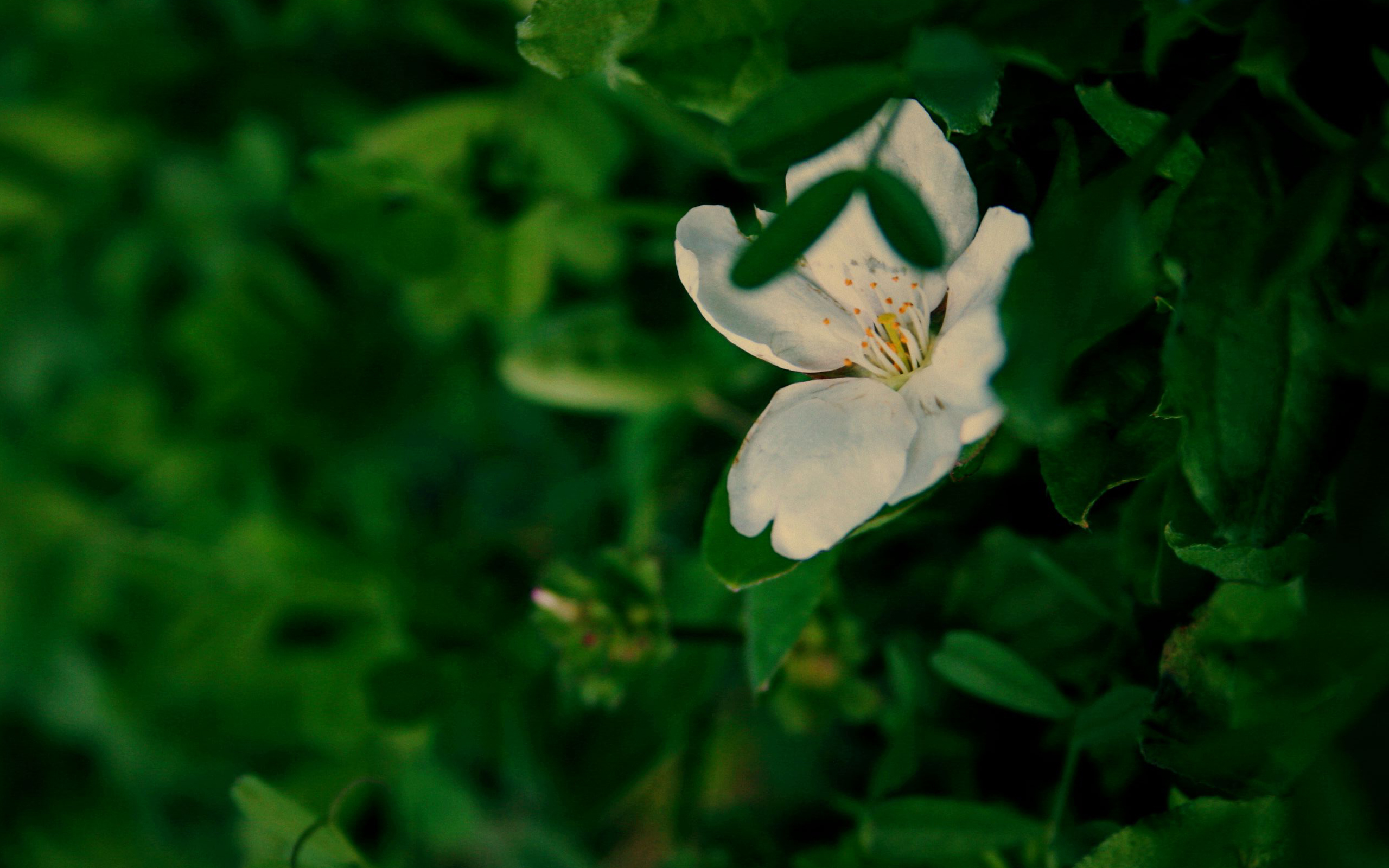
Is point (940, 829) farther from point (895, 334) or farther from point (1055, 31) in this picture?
point (1055, 31)

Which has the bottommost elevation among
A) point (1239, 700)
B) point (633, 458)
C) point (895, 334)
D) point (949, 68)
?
point (633, 458)

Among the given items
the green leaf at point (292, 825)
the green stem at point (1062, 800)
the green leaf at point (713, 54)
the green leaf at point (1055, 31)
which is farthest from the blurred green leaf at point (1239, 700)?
the green leaf at point (292, 825)

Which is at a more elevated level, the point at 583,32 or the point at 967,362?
the point at 583,32

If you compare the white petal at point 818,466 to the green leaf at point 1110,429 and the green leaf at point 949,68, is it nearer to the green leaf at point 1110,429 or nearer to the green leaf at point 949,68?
the green leaf at point 1110,429

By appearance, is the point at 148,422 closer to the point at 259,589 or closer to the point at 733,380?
the point at 259,589

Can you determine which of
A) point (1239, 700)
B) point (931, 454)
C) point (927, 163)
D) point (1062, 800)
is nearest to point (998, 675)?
point (1062, 800)

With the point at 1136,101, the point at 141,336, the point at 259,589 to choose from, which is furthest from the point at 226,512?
the point at 1136,101
